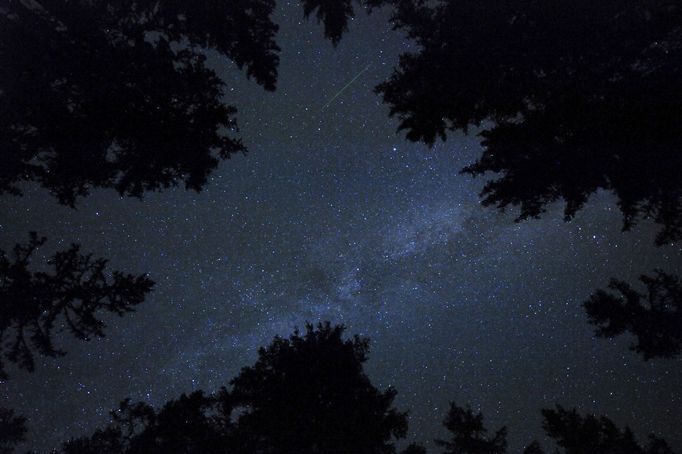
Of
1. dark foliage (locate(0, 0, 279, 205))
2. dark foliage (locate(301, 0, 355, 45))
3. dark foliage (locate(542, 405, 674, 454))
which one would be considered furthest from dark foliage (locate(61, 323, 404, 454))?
dark foliage (locate(301, 0, 355, 45))

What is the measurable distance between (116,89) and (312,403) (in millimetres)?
9073

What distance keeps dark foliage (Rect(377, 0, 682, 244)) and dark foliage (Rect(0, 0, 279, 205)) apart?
10.5 feet

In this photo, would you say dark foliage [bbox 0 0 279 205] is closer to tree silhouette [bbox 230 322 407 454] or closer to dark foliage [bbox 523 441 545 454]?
tree silhouette [bbox 230 322 407 454]

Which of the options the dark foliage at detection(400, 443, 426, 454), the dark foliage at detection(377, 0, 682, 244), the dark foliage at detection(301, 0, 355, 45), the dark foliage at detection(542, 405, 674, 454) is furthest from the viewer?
the dark foliage at detection(400, 443, 426, 454)

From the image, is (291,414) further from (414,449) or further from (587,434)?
(587,434)

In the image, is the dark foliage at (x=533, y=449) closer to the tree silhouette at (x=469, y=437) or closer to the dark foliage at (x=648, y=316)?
the tree silhouette at (x=469, y=437)

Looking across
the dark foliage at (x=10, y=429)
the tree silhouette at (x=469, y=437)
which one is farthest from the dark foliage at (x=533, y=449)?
the dark foliage at (x=10, y=429)

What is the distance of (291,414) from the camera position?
35.5ft

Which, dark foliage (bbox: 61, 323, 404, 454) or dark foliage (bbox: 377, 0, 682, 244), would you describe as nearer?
dark foliage (bbox: 377, 0, 682, 244)

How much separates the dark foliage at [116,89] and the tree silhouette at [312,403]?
6587mm

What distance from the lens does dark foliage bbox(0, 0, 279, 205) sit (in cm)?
621

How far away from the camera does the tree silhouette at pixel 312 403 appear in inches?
415

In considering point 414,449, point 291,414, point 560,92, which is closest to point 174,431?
point 291,414

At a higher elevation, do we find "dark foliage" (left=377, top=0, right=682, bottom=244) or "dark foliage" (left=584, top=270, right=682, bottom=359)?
"dark foliage" (left=377, top=0, right=682, bottom=244)
